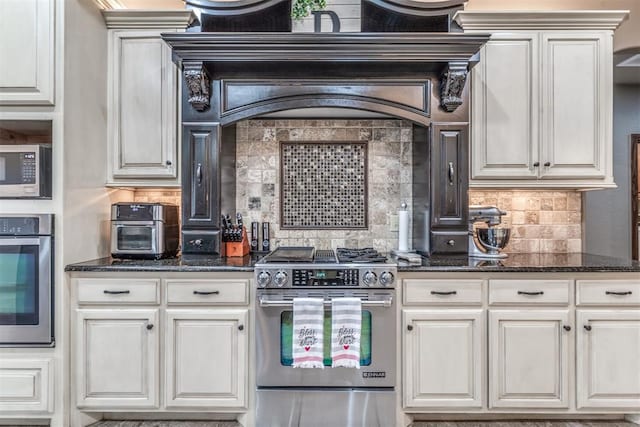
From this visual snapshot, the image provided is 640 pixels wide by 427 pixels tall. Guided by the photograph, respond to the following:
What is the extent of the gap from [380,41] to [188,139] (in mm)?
1376

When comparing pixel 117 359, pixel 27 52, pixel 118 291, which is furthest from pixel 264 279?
pixel 27 52

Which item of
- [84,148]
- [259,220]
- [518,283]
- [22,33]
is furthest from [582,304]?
[22,33]

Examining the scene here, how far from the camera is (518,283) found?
85.9 inches

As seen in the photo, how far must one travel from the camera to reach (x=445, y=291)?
2.18 metres

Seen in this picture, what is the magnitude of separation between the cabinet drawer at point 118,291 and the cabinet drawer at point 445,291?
4.74 ft

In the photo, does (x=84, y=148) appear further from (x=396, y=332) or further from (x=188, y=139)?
(x=396, y=332)

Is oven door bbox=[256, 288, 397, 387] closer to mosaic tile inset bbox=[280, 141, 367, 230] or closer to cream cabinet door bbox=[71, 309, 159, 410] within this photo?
cream cabinet door bbox=[71, 309, 159, 410]

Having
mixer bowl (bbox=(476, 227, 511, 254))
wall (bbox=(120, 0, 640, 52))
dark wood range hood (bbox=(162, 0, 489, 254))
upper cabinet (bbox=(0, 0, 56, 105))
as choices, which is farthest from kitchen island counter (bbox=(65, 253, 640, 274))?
wall (bbox=(120, 0, 640, 52))

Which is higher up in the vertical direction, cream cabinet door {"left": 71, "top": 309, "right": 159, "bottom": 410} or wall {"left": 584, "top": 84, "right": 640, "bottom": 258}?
wall {"left": 584, "top": 84, "right": 640, "bottom": 258}

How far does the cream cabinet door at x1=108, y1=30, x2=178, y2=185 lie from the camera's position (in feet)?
8.52

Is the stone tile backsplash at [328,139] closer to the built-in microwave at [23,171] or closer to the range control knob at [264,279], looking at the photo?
the range control knob at [264,279]

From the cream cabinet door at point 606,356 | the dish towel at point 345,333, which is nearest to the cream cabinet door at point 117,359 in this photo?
the dish towel at point 345,333

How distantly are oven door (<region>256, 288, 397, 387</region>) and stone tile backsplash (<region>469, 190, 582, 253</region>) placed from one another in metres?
Answer: 1.34

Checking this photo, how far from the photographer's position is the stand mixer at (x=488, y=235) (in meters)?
2.55
